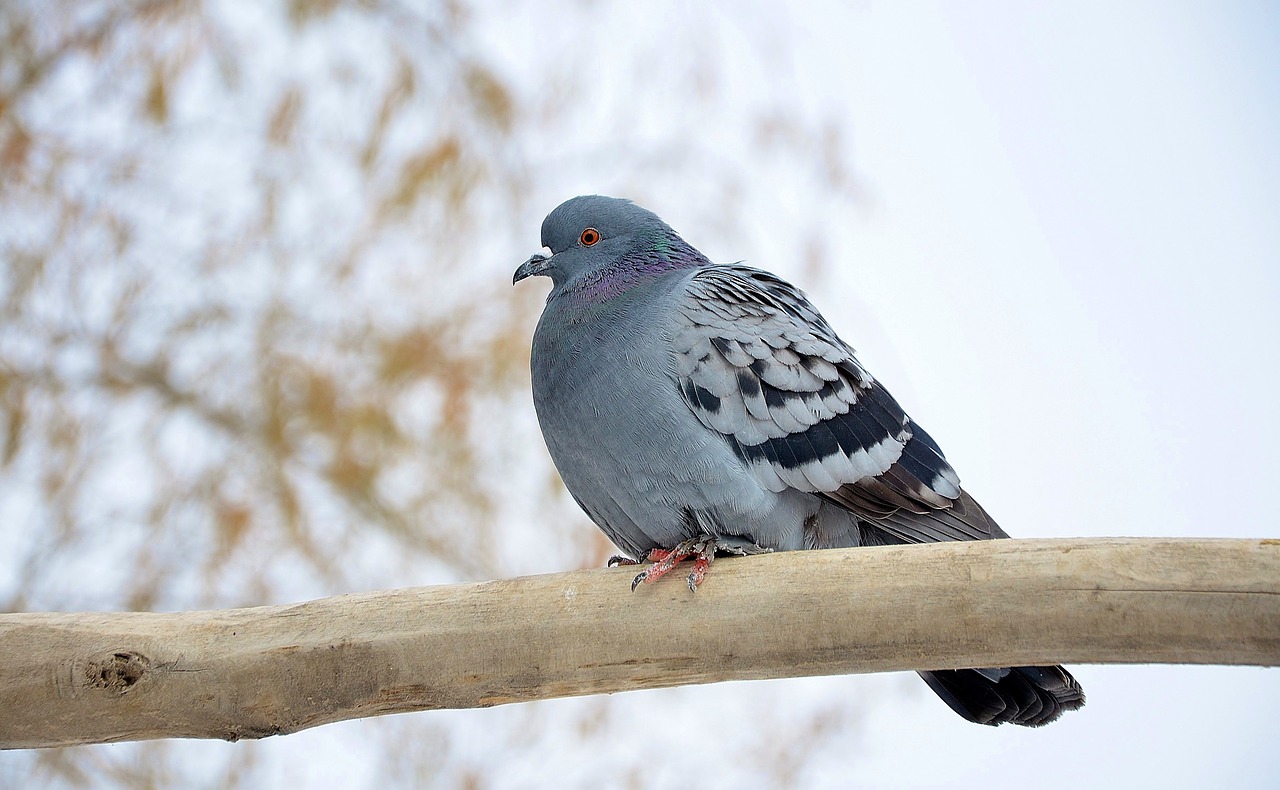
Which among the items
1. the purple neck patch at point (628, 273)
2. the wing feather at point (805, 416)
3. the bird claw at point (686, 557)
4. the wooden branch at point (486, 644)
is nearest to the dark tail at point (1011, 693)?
the wing feather at point (805, 416)

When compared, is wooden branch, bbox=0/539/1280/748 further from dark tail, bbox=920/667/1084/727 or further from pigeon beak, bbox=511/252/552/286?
pigeon beak, bbox=511/252/552/286

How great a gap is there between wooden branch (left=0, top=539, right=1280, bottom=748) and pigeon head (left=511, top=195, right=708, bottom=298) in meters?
0.99

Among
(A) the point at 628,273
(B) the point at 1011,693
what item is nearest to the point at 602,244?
(A) the point at 628,273

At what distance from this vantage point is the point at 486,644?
2305 millimetres

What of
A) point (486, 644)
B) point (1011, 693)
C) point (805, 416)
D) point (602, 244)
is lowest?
point (1011, 693)

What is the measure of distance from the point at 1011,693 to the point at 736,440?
94cm

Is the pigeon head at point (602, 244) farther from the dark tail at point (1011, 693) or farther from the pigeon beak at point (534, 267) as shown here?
the dark tail at point (1011, 693)

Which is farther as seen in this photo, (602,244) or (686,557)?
(602,244)

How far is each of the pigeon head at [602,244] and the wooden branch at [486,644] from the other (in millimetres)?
A: 993

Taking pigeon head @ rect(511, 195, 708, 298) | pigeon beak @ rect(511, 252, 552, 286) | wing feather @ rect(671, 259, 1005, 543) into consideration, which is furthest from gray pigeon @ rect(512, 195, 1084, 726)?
pigeon beak @ rect(511, 252, 552, 286)

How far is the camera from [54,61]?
14.5 ft

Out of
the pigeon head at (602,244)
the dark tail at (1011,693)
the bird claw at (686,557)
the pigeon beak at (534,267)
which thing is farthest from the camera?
the pigeon beak at (534,267)

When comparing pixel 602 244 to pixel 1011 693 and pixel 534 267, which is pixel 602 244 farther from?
Answer: pixel 1011 693

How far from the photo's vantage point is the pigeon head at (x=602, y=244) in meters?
3.08
